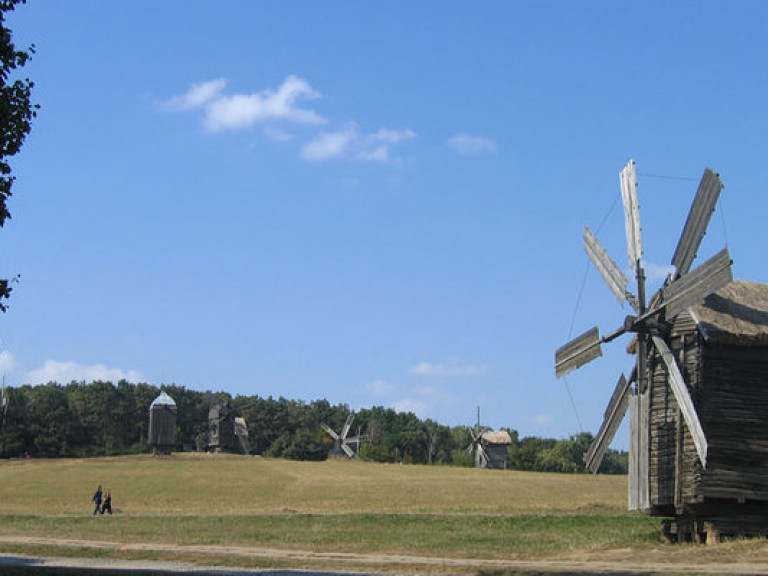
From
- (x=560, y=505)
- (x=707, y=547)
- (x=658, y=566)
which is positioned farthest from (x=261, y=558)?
(x=560, y=505)

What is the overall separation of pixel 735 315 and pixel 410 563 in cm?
1160

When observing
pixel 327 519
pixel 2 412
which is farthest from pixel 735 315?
pixel 2 412

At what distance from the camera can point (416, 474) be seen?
73.6 m

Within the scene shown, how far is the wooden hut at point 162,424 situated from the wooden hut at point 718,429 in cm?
6947

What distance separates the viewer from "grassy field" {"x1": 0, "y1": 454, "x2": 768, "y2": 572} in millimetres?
25953

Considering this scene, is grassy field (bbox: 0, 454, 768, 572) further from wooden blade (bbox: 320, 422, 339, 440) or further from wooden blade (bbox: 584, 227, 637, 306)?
wooden blade (bbox: 320, 422, 339, 440)

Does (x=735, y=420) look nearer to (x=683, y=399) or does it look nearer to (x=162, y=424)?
(x=683, y=399)

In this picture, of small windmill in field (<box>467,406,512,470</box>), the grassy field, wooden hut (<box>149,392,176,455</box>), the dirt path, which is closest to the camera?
the dirt path

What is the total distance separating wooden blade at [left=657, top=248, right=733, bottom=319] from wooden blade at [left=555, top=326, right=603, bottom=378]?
256 centimetres

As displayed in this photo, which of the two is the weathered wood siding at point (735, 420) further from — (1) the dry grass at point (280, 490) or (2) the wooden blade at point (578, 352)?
(1) the dry grass at point (280, 490)

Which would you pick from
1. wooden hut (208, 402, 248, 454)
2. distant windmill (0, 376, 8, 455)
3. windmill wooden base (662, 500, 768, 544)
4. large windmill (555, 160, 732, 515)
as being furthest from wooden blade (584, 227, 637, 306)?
distant windmill (0, 376, 8, 455)

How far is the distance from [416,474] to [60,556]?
49774 millimetres

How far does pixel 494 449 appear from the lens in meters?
107

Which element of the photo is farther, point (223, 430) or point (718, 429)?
point (223, 430)
